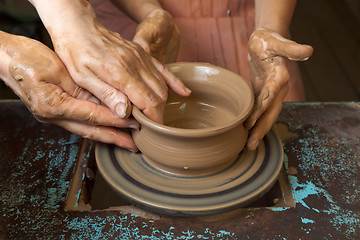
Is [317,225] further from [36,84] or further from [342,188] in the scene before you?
[36,84]

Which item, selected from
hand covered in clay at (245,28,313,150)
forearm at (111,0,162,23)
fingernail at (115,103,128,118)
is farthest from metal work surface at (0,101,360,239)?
forearm at (111,0,162,23)

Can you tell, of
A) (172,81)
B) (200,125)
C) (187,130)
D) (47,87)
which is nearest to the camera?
(187,130)

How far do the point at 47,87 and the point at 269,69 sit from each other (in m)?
0.70

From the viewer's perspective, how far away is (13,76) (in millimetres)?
1109

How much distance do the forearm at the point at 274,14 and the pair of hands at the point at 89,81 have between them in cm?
52

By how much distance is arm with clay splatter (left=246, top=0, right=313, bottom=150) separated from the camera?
1205 millimetres

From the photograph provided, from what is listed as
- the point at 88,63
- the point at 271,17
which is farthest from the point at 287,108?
the point at 88,63

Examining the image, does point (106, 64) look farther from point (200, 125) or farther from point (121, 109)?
point (200, 125)

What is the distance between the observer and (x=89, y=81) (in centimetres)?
112

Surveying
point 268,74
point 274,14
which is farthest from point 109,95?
point 274,14

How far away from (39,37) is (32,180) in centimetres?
237

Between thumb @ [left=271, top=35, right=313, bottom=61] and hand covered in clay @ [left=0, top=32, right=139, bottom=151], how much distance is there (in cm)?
52

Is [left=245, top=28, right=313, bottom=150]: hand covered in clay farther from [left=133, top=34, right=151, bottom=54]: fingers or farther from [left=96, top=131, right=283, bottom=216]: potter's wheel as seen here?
[left=133, top=34, right=151, bottom=54]: fingers

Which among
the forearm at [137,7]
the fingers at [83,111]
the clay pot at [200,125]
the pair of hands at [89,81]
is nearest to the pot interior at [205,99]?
the clay pot at [200,125]
